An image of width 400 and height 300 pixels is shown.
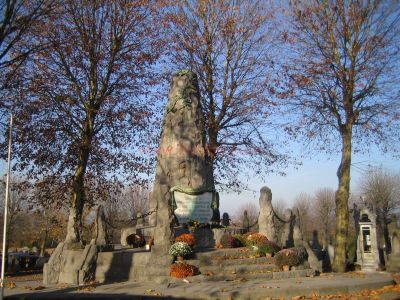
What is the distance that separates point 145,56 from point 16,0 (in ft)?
29.8

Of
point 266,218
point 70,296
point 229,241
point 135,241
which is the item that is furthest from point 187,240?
point 266,218

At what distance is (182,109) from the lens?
732 inches

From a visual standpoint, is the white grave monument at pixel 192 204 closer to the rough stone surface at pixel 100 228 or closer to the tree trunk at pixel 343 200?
the rough stone surface at pixel 100 228

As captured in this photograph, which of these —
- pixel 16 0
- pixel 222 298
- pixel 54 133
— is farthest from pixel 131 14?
pixel 222 298

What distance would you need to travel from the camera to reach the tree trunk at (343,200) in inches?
691

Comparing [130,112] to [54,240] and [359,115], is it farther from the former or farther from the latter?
[54,240]

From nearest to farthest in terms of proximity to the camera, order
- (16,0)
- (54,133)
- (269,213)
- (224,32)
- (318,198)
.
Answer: (16,0)
(269,213)
(54,133)
(224,32)
(318,198)

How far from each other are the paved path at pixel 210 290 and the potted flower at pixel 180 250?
3.99 ft

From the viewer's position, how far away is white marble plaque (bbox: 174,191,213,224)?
1717cm

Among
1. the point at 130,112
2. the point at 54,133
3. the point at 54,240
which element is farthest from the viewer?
the point at 54,240

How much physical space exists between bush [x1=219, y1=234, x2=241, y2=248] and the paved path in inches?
99.3

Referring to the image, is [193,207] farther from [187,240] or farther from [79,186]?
[79,186]

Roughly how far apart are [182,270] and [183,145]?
6593 mm

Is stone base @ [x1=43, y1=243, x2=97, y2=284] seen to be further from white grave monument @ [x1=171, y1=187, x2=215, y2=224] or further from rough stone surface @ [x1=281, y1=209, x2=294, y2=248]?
rough stone surface @ [x1=281, y1=209, x2=294, y2=248]
